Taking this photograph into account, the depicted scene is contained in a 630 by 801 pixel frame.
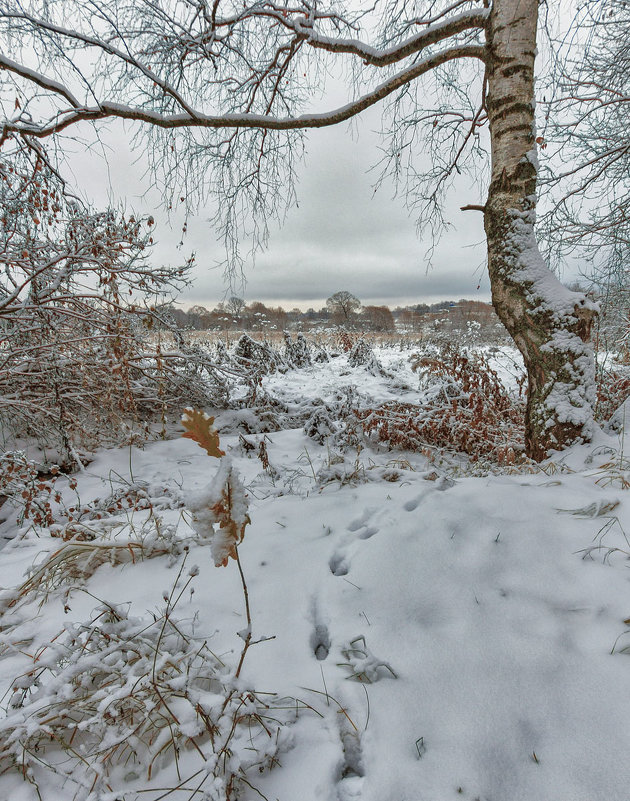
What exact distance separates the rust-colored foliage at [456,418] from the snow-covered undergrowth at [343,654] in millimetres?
1475

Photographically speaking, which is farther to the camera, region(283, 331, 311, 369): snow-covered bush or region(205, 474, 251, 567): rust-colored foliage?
region(283, 331, 311, 369): snow-covered bush

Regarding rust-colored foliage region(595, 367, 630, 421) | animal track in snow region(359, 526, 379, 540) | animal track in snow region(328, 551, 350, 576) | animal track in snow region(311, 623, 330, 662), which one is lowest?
animal track in snow region(311, 623, 330, 662)

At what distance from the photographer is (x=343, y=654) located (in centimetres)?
106

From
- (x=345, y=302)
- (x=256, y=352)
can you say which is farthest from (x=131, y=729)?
(x=345, y=302)

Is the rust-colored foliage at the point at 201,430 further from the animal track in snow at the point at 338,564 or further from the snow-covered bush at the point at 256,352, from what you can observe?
the snow-covered bush at the point at 256,352

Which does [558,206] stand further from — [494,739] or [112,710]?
[112,710]

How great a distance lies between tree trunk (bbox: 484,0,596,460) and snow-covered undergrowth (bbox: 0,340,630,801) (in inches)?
24.1

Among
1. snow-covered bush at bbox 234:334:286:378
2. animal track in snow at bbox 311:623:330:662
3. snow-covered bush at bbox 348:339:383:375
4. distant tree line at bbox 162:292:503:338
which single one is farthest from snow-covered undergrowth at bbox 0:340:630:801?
distant tree line at bbox 162:292:503:338

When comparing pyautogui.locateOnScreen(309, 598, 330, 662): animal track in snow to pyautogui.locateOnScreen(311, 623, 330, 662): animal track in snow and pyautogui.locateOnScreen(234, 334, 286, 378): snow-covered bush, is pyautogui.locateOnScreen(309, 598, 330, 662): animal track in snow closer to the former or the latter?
pyautogui.locateOnScreen(311, 623, 330, 662): animal track in snow

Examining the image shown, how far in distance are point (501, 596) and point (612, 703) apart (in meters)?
0.34

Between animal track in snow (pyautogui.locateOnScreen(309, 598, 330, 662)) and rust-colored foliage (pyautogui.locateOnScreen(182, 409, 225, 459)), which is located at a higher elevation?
rust-colored foliage (pyautogui.locateOnScreen(182, 409, 225, 459))

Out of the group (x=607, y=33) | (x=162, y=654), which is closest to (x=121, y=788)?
(x=162, y=654)

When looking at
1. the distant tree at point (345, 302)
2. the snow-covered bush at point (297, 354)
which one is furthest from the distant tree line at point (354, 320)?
the snow-covered bush at point (297, 354)

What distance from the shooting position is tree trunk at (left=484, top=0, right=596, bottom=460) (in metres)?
2.33
